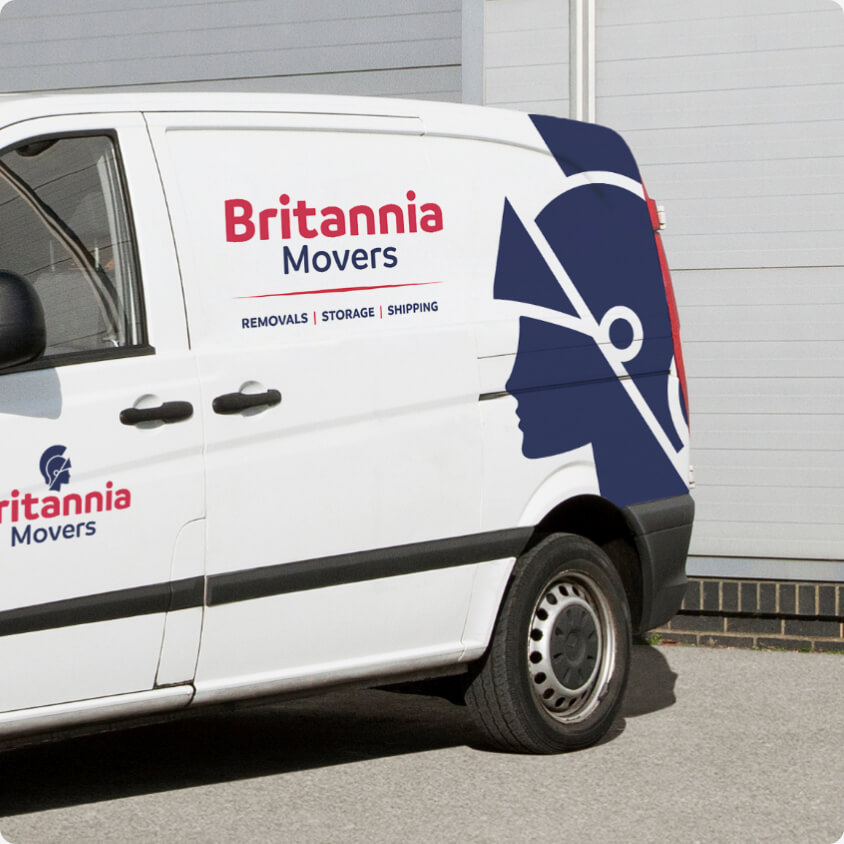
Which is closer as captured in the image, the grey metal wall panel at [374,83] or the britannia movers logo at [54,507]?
the britannia movers logo at [54,507]

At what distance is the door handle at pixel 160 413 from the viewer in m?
4.96

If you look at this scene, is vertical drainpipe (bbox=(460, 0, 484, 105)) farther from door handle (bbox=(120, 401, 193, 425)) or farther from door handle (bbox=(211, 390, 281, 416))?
door handle (bbox=(120, 401, 193, 425))

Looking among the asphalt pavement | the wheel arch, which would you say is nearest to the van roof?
the wheel arch

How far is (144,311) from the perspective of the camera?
5.04 metres

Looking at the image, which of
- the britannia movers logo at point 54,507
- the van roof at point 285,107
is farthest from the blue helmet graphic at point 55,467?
the van roof at point 285,107

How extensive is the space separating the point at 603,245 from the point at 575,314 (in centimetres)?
36

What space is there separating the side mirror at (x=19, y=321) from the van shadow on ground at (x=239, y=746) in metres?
1.49

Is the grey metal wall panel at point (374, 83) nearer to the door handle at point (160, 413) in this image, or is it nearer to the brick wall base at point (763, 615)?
the brick wall base at point (763, 615)

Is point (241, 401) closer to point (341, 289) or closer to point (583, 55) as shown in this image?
point (341, 289)

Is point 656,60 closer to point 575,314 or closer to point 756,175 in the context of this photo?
point 756,175

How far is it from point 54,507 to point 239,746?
6.21 ft

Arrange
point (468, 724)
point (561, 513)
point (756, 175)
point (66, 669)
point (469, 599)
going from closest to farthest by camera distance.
Answer: point (66, 669)
point (469, 599)
point (561, 513)
point (468, 724)
point (756, 175)

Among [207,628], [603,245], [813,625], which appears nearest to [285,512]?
[207,628]

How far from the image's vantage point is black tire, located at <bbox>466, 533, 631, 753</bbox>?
6.02 m
